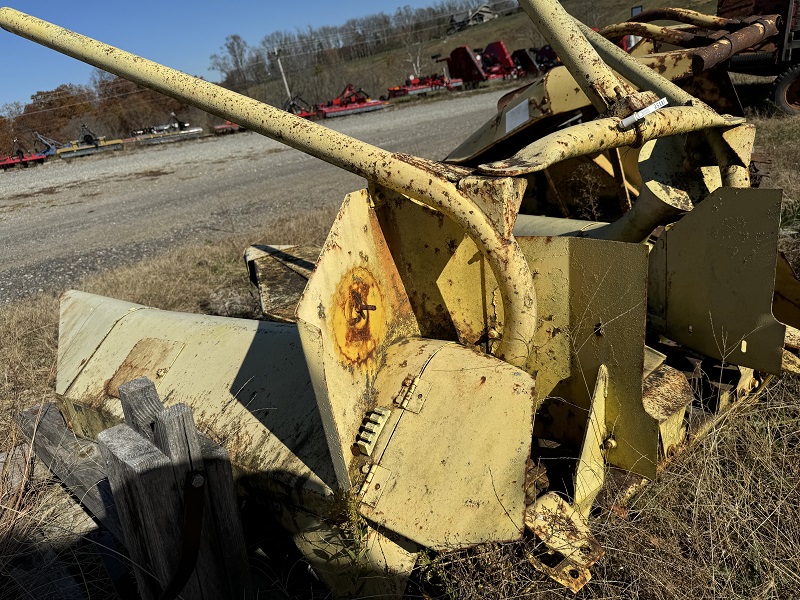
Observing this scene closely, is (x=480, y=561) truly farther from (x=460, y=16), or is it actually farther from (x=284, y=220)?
(x=460, y=16)

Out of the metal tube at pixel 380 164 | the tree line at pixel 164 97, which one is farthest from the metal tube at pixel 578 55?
the tree line at pixel 164 97

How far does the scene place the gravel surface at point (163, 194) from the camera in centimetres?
707

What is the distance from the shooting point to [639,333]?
6.01ft

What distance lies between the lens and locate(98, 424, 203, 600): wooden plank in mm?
1385

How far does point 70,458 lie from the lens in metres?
2.25

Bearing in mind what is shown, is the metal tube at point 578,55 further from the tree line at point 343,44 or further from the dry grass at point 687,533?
the tree line at point 343,44

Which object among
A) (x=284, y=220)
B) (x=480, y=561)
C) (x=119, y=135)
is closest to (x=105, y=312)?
(x=480, y=561)

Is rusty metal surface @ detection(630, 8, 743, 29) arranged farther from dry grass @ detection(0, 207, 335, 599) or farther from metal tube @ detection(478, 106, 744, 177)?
dry grass @ detection(0, 207, 335, 599)

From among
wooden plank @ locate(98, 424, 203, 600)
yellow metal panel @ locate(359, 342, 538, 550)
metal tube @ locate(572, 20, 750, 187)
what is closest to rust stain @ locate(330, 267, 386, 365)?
yellow metal panel @ locate(359, 342, 538, 550)

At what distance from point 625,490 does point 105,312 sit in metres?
2.50

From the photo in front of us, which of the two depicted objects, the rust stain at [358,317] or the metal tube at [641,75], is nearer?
the rust stain at [358,317]

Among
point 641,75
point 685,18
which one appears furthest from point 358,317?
point 685,18

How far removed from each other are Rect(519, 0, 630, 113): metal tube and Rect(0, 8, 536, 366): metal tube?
0.89 m

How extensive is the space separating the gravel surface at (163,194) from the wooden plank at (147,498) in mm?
→ 4564
